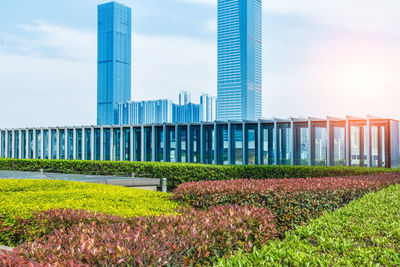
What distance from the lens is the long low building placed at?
69.7ft

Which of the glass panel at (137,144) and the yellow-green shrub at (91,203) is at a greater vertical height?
the glass panel at (137,144)

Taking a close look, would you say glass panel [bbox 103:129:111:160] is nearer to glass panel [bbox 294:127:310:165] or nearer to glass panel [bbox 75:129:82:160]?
glass panel [bbox 75:129:82:160]

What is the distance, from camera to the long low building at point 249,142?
21234mm

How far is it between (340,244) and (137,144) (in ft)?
93.1

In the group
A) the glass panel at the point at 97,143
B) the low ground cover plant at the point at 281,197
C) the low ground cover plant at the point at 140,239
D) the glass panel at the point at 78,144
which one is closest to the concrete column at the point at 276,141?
the low ground cover plant at the point at 281,197

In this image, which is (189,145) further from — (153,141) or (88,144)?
(88,144)

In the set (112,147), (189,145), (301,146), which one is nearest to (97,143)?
(112,147)

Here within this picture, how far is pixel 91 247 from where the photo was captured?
3.69 metres

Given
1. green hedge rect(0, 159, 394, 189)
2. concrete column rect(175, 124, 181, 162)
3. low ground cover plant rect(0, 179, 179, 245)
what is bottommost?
green hedge rect(0, 159, 394, 189)

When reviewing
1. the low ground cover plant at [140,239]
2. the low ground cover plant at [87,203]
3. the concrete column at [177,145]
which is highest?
the concrete column at [177,145]

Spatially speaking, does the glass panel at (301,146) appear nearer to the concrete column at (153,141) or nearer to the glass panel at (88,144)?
the concrete column at (153,141)

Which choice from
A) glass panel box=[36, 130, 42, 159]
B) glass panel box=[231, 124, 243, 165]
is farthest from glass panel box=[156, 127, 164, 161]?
glass panel box=[36, 130, 42, 159]

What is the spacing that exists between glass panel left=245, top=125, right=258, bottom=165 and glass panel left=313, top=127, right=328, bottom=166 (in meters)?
4.14

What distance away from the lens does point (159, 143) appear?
2994 centimetres
